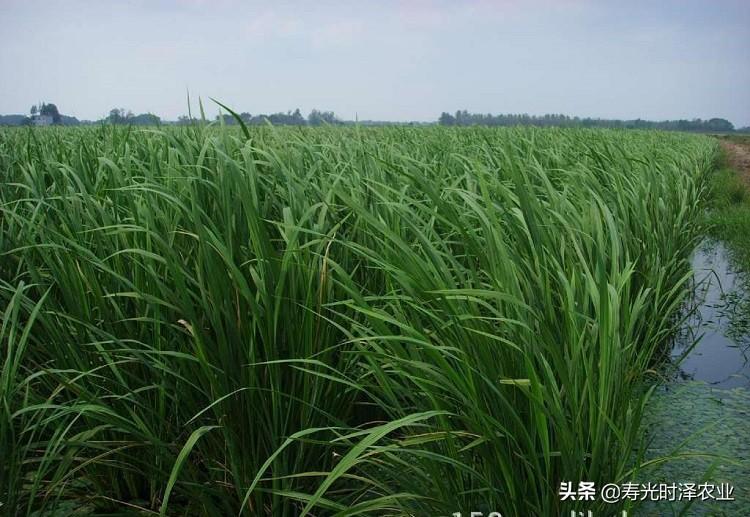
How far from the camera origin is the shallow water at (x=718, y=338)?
10.3 ft

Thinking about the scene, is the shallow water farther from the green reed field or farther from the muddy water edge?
the green reed field

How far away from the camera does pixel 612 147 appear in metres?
5.10

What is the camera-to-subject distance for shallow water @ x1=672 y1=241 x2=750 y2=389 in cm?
312

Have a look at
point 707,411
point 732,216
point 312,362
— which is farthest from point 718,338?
point 732,216

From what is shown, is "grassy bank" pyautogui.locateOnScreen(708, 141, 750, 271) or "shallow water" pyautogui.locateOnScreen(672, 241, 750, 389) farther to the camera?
"grassy bank" pyautogui.locateOnScreen(708, 141, 750, 271)

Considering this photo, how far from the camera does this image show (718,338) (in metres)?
3.57

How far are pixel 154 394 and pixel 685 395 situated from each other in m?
2.13

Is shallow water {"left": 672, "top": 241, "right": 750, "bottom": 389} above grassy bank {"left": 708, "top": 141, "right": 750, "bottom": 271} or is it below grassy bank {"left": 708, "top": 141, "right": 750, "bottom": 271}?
below

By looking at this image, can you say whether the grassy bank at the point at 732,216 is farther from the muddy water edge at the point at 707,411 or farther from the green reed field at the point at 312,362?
the green reed field at the point at 312,362

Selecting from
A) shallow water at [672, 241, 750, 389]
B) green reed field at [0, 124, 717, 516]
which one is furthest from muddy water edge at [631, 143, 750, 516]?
green reed field at [0, 124, 717, 516]

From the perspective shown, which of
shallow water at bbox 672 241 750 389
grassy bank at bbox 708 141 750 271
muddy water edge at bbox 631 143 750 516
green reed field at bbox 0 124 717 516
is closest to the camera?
green reed field at bbox 0 124 717 516

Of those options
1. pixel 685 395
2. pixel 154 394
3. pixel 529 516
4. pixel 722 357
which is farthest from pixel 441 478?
pixel 722 357

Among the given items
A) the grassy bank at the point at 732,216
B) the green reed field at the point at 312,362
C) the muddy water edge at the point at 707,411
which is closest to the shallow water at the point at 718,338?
the muddy water edge at the point at 707,411

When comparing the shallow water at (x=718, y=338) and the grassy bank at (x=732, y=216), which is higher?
the grassy bank at (x=732, y=216)
